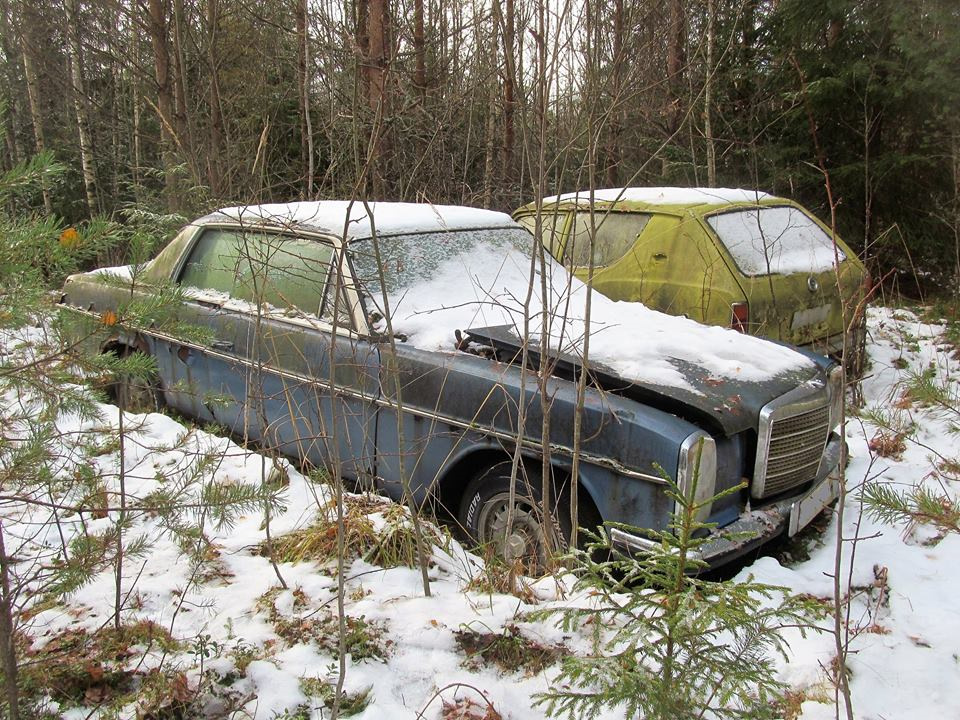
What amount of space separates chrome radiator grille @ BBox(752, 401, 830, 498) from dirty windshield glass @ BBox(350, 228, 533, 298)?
1.75 meters

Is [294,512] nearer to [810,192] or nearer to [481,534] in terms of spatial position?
[481,534]

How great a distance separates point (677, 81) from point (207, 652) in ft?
36.2

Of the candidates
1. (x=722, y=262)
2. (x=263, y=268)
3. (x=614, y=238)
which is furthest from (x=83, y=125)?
(x=722, y=262)

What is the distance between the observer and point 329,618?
2607mm

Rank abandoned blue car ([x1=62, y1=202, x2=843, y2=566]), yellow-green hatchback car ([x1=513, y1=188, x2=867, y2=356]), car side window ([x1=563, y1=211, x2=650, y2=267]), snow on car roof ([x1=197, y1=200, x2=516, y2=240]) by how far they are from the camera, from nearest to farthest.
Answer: abandoned blue car ([x1=62, y1=202, x2=843, y2=566]) → snow on car roof ([x1=197, y1=200, x2=516, y2=240]) → yellow-green hatchback car ([x1=513, y1=188, x2=867, y2=356]) → car side window ([x1=563, y1=211, x2=650, y2=267])

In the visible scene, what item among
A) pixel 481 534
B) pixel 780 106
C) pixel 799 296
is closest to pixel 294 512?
pixel 481 534

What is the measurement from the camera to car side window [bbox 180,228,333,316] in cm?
372

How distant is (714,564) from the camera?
9.03ft

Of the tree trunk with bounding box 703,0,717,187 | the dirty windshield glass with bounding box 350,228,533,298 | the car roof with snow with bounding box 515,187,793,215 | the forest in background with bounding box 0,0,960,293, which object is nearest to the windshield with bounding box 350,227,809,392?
the dirty windshield glass with bounding box 350,228,533,298

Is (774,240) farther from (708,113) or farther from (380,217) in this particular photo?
(380,217)

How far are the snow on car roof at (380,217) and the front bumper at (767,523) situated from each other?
1919 millimetres

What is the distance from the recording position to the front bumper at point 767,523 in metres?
2.68

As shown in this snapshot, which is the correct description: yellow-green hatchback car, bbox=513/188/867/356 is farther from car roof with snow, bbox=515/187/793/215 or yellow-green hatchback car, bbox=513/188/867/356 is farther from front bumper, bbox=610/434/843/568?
front bumper, bbox=610/434/843/568

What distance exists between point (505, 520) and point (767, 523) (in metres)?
1.09
